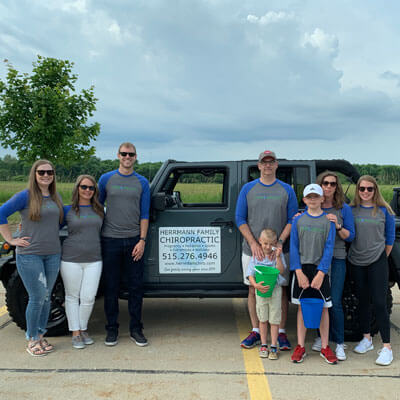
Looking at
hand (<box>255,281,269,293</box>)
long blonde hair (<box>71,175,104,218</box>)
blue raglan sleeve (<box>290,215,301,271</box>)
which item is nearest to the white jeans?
long blonde hair (<box>71,175,104,218</box>)

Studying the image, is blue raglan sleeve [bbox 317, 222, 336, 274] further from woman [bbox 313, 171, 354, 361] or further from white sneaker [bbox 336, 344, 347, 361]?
white sneaker [bbox 336, 344, 347, 361]

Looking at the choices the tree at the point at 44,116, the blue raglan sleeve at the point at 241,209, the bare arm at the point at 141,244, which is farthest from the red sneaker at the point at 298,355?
the tree at the point at 44,116

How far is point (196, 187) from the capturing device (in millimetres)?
5211

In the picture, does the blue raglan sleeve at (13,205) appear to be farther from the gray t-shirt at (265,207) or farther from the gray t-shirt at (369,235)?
the gray t-shirt at (369,235)

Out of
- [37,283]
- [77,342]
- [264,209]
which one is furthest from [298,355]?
[37,283]

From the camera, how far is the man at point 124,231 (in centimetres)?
402

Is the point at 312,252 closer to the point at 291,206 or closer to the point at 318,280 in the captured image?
the point at 318,280

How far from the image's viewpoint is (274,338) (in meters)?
3.85

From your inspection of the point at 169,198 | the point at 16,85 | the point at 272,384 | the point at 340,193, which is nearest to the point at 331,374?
the point at 272,384

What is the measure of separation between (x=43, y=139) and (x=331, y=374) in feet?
39.8

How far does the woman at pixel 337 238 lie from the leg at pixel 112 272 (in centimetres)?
198

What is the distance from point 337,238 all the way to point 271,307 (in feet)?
2.85

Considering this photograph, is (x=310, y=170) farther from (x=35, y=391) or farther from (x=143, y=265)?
(x=35, y=391)

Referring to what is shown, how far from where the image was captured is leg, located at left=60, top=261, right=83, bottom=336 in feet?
13.1
